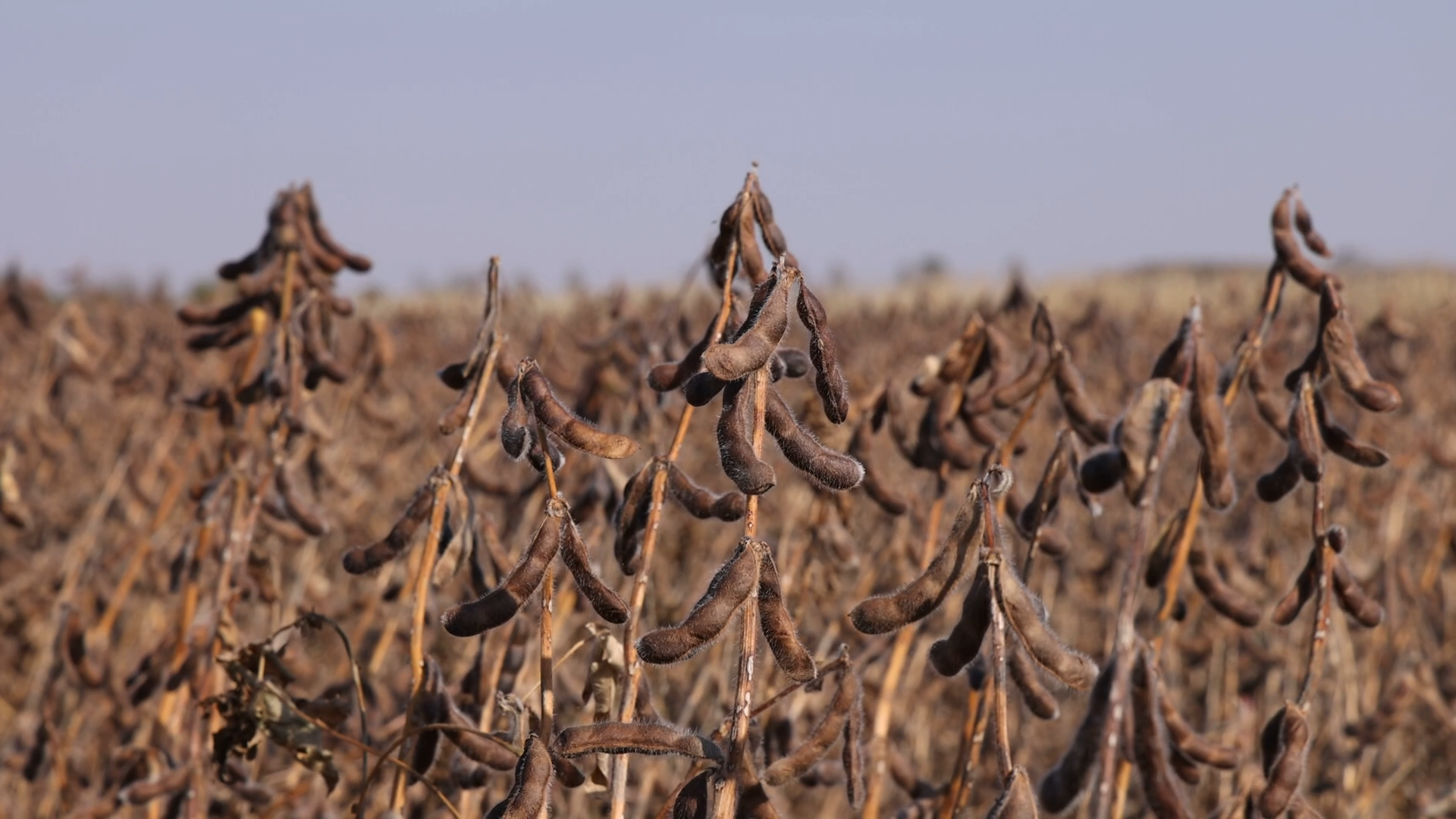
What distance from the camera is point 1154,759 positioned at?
1604mm

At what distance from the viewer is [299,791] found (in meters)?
2.23

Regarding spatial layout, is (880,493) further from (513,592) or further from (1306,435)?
(513,592)

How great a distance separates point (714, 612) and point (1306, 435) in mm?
993

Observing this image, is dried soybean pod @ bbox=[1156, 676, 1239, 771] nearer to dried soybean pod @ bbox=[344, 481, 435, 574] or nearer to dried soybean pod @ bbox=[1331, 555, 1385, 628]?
dried soybean pod @ bbox=[1331, 555, 1385, 628]

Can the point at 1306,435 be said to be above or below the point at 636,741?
above

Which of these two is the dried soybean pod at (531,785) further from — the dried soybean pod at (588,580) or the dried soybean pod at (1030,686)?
the dried soybean pod at (1030,686)

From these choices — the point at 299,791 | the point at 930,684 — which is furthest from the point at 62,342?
the point at 930,684

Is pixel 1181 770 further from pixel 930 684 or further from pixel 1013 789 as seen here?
pixel 930 684

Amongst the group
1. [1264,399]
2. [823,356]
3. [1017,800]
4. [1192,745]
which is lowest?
[1017,800]

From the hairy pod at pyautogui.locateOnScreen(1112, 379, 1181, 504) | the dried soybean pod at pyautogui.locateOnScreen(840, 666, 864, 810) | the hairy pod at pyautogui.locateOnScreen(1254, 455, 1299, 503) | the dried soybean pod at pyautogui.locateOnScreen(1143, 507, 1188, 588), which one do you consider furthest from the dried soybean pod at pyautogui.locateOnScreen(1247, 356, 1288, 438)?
the dried soybean pod at pyautogui.locateOnScreen(840, 666, 864, 810)

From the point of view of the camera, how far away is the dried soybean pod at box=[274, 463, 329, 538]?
7.69 ft

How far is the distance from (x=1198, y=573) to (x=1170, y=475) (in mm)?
3885

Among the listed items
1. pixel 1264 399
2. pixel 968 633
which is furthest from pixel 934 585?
pixel 1264 399

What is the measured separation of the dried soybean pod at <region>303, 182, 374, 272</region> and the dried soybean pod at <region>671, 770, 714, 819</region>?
4.66 feet
